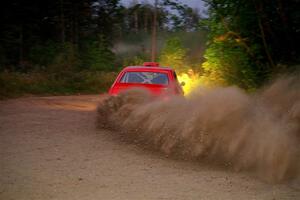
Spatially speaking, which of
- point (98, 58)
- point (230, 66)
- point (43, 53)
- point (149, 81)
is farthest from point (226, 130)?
point (43, 53)

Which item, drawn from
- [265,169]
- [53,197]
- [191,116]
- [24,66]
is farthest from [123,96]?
[24,66]

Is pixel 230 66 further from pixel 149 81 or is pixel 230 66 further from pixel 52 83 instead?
pixel 52 83

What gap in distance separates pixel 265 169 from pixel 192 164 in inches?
49.7

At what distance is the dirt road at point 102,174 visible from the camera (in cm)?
597

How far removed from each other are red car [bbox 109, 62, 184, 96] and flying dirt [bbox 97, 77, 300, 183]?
0.98m

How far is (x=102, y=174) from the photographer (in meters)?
6.87

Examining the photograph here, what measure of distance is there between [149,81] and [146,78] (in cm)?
16

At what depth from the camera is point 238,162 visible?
25.9 feet

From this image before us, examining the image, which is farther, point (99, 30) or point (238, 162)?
point (99, 30)

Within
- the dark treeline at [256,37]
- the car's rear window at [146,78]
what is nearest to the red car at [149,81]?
the car's rear window at [146,78]

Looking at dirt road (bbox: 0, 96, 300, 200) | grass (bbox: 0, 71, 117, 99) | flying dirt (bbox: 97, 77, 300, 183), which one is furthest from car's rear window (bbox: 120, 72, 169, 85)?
grass (bbox: 0, 71, 117, 99)

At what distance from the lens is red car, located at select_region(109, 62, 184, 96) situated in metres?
11.0

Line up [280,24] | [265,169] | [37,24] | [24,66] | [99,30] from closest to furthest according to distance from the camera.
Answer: [265,169] < [280,24] < [24,66] < [37,24] < [99,30]

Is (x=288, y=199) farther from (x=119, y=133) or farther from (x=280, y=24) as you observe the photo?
(x=280, y=24)
